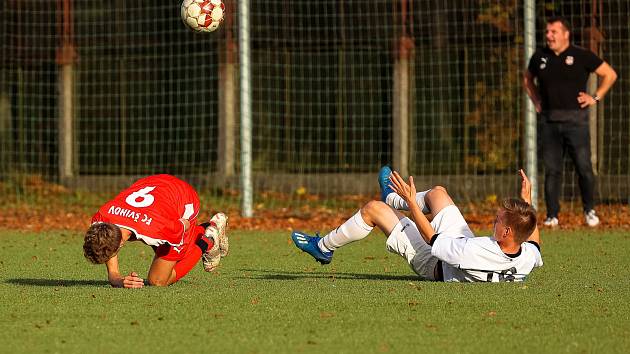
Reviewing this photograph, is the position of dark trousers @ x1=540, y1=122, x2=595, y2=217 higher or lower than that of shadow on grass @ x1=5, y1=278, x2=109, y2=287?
higher

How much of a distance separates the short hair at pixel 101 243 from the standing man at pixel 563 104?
6559mm

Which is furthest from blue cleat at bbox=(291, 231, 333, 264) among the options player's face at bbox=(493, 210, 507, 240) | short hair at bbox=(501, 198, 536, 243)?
short hair at bbox=(501, 198, 536, 243)

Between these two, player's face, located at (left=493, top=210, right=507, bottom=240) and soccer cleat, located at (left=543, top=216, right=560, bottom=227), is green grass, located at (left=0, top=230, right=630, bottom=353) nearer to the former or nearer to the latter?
player's face, located at (left=493, top=210, right=507, bottom=240)

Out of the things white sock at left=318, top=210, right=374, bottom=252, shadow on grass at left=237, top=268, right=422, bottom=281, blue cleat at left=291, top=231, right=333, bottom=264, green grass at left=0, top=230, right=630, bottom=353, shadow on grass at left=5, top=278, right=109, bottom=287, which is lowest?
shadow on grass at left=237, top=268, right=422, bottom=281

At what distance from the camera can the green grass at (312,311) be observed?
18.6 feet

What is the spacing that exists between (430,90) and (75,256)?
8030 mm

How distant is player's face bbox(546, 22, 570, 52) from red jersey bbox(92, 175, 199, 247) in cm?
589

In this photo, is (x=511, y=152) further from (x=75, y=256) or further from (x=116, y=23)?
(x=75, y=256)

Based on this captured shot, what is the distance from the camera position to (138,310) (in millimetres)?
6672

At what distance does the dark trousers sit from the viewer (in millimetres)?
12620

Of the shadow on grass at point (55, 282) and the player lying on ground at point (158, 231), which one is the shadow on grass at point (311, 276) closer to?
the player lying on ground at point (158, 231)

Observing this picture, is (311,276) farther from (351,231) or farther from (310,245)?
(351,231)

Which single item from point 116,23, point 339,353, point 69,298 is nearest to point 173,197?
point 69,298

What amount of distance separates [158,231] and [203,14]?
407 cm
